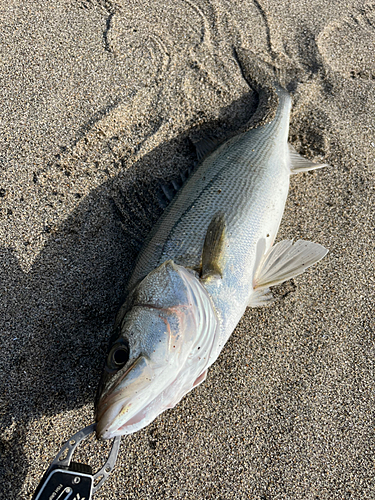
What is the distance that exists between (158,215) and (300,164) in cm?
140

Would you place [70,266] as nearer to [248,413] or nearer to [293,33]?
[248,413]

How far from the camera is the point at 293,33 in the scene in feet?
13.6

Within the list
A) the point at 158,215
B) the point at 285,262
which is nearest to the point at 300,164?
the point at 285,262

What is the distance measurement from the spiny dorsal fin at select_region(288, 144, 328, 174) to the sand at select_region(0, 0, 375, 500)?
151 mm

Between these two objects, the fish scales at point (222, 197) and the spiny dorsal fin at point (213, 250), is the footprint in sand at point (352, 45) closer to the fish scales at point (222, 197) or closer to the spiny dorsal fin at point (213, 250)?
the fish scales at point (222, 197)

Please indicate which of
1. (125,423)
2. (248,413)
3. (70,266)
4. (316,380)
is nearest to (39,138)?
(70,266)

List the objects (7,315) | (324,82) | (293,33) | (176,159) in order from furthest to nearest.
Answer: (293,33), (324,82), (176,159), (7,315)

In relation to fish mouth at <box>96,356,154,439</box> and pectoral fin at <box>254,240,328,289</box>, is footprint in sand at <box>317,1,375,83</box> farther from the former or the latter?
fish mouth at <box>96,356,154,439</box>

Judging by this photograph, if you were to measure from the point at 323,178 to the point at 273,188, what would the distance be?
788 millimetres

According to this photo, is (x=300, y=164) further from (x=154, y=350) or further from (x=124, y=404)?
(x=124, y=404)

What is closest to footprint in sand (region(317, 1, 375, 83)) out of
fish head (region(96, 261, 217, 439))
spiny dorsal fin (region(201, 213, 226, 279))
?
spiny dorsal fin (region(201, 213, 226, 279))

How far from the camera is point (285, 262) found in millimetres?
2518

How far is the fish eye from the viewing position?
1740 millimetres

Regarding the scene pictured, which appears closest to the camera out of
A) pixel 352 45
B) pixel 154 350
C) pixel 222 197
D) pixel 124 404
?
pixel 124 404
